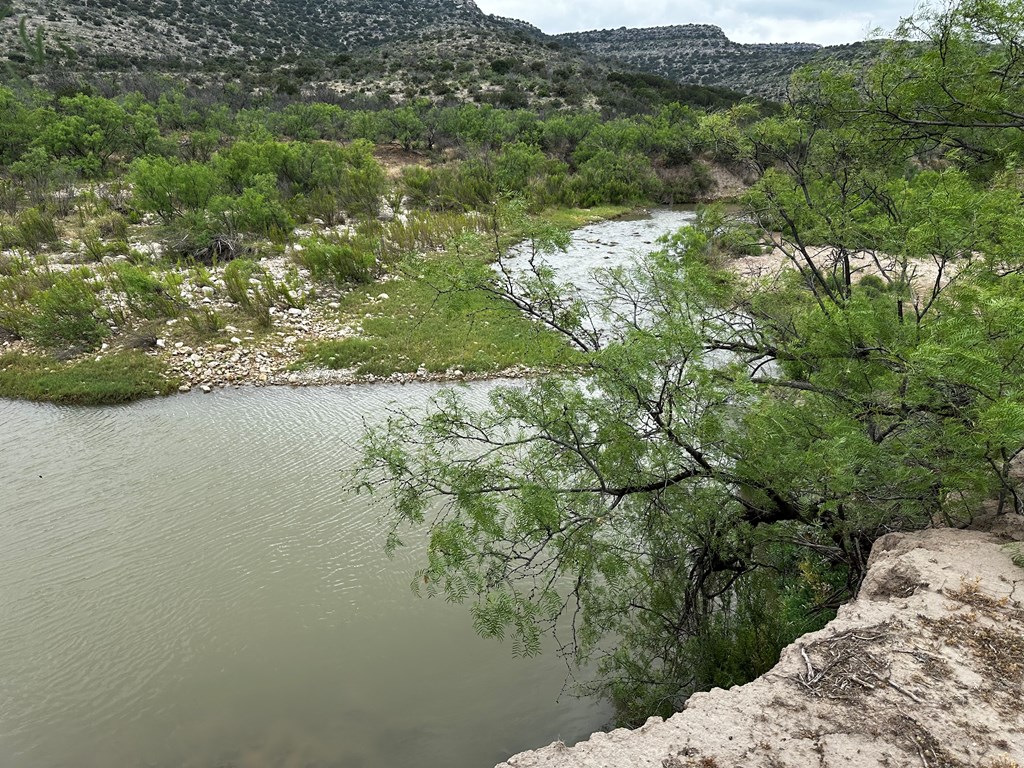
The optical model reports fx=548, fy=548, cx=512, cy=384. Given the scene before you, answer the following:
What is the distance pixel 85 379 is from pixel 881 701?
13299 millimetres

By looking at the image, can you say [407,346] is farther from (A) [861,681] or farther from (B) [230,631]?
(A) [861,681]

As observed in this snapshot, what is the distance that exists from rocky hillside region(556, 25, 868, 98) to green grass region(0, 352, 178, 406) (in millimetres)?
54713

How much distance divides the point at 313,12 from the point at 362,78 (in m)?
32.2

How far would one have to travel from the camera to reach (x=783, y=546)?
A: 17.6 ft

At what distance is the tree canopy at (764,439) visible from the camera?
12.3 feet

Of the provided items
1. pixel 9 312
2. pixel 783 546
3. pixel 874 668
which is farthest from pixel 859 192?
pixel 9 312

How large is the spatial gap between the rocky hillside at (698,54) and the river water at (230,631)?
184 ft

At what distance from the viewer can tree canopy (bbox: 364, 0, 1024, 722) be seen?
3.75 metres

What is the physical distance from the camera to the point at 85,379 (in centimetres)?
1092

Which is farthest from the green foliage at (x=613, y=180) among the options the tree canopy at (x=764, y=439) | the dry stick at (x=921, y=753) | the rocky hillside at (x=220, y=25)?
the rocky hillside at (x=220, y=25)

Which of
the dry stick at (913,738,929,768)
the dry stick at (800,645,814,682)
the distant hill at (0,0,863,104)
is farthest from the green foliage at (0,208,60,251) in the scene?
the distant hill at (0,0,863,104)

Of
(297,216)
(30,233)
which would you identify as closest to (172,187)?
(297,216)

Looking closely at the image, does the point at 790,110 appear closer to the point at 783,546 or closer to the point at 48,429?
the point at 783,546

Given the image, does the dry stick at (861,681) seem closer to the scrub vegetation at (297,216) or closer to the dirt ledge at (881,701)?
the dirt ledge at (881,701)
